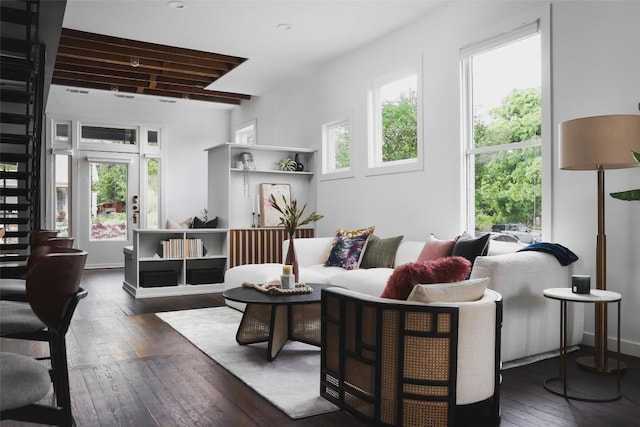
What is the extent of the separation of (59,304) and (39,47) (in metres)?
3.75

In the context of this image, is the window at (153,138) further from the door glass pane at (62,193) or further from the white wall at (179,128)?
the door glass pane at (62,193)

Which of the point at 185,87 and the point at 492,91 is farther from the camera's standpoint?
the point at 185,87

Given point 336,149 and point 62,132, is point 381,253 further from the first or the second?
point 62,132

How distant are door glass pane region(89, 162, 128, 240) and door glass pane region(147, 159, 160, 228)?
42 centimetres

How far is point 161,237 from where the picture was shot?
6.55 metres

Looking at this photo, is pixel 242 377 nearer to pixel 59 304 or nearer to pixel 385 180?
pixel 59 304

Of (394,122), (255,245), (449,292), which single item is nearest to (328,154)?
(394,122)

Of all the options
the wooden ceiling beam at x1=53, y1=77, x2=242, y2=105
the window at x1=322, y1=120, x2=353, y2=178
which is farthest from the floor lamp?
the wooden ceiling beam at x1=53, y1=77, x2=242, y2=105

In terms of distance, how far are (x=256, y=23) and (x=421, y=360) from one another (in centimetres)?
455

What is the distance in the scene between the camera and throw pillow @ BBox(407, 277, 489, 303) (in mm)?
2334

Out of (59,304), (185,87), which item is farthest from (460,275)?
(185,87)

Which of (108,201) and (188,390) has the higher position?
(108,201)

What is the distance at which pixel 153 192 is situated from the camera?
980 centimetres

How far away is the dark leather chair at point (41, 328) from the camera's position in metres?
1.26
